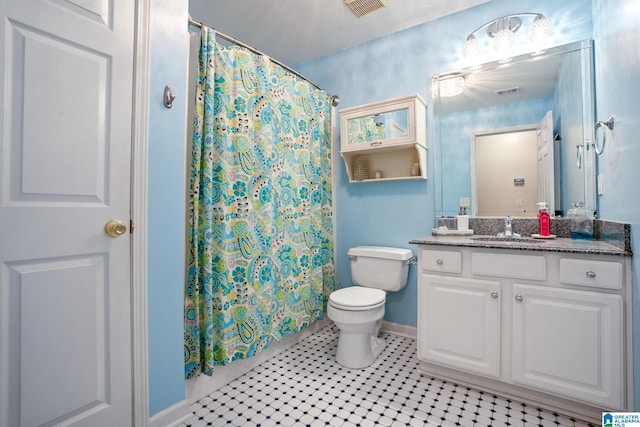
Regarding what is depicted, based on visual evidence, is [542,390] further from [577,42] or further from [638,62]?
[577,42]

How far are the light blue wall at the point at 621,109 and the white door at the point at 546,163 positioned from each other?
238 mm

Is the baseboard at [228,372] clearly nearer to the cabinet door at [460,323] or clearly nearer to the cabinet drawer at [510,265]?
the cabinet door at [460,323]

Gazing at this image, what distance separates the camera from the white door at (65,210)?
39.3 inches

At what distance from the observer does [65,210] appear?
1.10 meters

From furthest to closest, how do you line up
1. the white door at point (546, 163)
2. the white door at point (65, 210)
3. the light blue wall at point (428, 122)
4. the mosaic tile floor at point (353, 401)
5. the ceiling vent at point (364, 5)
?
the ceiling vent at point (364, 5) → the white door at point (546, 163) → the mosaic tile floor at point (353, 401) → the light blue wall at point (428, 122) → the white door at point (65, 210)

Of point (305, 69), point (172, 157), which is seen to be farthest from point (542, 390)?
point (305, 69)

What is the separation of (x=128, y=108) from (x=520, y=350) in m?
2.14

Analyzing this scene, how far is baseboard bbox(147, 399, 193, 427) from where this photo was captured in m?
1.36

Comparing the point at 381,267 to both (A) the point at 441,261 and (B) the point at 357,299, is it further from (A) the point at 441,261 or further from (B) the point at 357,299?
(A) the point at 441,261

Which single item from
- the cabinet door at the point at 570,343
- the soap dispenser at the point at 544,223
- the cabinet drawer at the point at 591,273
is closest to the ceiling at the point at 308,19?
the soap dispenser at the point at 544,223

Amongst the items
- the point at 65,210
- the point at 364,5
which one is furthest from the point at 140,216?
the point at 364,5

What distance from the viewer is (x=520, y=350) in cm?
154

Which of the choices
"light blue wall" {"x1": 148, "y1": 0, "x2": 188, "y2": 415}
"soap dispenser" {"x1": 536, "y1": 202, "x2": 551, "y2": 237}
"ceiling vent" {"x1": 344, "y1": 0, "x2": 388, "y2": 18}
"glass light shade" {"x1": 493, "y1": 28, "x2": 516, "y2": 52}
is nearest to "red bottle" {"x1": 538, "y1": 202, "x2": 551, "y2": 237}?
"soap dispenser" {"x1": 536, "y1": 202, "x2": 551, "y2": 237}

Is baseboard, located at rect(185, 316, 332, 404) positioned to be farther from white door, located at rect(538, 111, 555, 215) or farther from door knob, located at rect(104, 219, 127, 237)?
white door, located at rect(538, 111, 555, 215)
